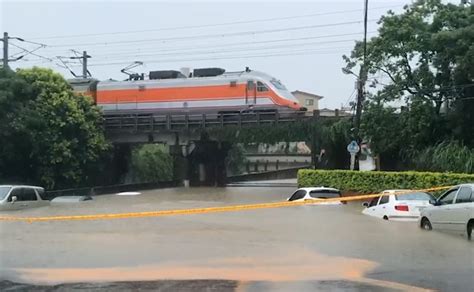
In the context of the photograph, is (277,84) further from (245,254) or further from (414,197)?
(245,254)

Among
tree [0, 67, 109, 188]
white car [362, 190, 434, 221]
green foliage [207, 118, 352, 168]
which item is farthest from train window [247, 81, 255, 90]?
white car [362, 190, 434, 221]

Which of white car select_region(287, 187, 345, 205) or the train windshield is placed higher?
the train windshield

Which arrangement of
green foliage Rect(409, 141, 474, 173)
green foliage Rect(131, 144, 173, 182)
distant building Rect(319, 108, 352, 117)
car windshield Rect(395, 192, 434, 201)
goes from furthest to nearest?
green foliage Rect(131, 144, 173, 182)
distant building Rect(319, 108, 352, 117)
green foliage Rect(409, 141, 474, 173)
car windshield Rect(395, 192, 434, 201)

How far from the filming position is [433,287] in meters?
8.38

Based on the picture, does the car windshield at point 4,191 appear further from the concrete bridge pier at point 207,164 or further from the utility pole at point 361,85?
the concrete bridge pier at point 207,164

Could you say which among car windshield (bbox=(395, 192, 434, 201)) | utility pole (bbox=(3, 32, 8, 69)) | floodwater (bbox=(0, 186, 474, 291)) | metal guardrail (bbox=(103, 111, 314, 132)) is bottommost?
floodwater (bbox=(0, 186, 474, 291))

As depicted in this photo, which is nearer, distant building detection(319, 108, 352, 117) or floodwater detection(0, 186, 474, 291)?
floodwater detection(0, 186, 474, 291)

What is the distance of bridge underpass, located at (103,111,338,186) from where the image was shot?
142ft

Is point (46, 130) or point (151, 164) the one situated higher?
point (46, 130)

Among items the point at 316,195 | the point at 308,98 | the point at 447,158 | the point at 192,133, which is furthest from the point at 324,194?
the point at 308,98

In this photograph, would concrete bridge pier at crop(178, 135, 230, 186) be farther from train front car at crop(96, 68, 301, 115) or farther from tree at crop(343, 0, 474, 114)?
tree at crop(343, 0, 474, 114)

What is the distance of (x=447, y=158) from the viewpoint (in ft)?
95.6

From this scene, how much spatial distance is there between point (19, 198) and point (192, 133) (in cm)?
2772

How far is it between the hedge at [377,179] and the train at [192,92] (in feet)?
31.2
